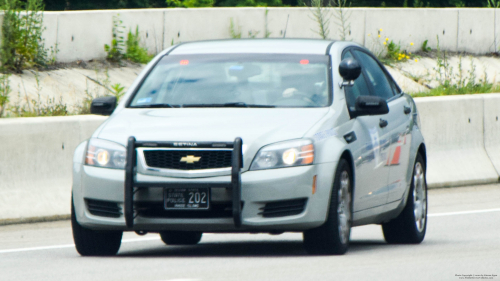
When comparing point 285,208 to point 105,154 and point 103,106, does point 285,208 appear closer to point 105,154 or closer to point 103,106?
point 105,154

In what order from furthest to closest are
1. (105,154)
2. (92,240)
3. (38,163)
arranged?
(38,163) < (92,240) < (105,154)

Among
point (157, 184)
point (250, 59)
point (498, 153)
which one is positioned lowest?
point (498, 153)

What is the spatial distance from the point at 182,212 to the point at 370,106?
1775 millimetres

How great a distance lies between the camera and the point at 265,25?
21.1 m

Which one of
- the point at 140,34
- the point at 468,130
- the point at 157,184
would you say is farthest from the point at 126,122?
the point at 140,34

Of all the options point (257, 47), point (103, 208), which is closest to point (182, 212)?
point (103, 208)

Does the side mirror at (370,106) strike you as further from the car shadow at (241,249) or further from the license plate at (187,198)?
the license plate at (187,198)

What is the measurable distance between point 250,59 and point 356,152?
1.19 metres

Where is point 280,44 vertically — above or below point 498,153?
above

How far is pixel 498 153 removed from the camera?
16.5 m

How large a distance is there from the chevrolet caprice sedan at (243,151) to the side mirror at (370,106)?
1 cm

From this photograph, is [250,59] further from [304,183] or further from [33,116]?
[33,116]

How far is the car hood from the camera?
8.05 metres

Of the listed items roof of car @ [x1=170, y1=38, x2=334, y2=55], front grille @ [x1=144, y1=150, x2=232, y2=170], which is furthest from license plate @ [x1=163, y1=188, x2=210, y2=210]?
roof of car @ [x1=170, y1=38, x2=334, y2=55]
